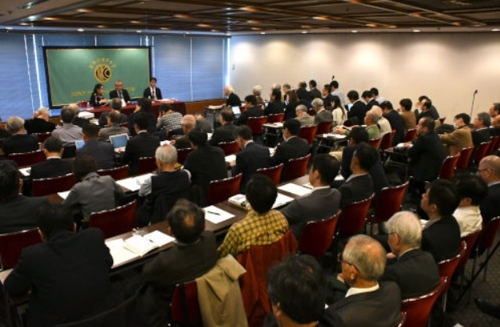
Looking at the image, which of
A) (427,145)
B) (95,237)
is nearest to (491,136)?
(427,145)

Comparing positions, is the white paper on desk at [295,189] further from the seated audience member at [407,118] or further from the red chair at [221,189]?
the seated audience member at [407,118]

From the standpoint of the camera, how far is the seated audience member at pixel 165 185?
3742 millimetres

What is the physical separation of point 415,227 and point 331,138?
15.6ft

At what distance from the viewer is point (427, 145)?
5469mm

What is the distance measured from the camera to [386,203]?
4.08 metres

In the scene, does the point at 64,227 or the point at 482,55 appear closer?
the point at 64,227

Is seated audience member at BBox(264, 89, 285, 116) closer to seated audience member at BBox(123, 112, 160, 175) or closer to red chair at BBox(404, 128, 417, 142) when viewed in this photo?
red chair at BBox(404, 128, 417, 142)

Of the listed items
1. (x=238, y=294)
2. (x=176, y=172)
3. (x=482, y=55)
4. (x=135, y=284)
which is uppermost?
(x=482, y=55)

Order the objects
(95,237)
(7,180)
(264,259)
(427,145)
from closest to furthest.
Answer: (95,237) → (264,259) → (7,180) → (427,145)

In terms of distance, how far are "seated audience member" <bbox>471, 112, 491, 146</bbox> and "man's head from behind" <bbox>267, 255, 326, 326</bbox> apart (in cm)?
609

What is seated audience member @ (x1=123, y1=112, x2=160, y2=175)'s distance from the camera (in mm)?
5250

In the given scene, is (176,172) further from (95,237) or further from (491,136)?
(491,136)

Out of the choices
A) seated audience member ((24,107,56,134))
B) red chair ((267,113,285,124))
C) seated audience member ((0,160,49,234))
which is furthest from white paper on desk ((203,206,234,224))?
red chair ((267,113,285,124))

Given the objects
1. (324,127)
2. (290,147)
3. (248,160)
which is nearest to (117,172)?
(248,160)
